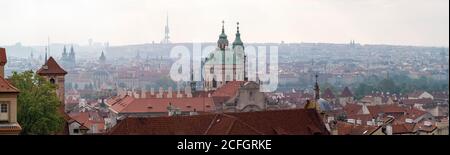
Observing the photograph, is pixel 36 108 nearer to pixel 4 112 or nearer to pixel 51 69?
pixel 4 112

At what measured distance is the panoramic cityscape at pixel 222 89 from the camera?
49.7 feet

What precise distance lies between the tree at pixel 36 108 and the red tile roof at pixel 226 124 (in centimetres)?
213

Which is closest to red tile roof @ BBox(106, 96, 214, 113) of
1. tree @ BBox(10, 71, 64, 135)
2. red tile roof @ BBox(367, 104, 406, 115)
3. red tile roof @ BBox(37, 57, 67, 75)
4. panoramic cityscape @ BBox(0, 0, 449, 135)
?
panoramic cityscape @ BBox(0, 0, 449, 135)

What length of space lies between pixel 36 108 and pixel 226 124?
4.41 meters

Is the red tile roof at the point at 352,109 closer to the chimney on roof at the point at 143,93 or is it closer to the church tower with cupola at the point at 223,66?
the church tower with cupola at the point at 223,66

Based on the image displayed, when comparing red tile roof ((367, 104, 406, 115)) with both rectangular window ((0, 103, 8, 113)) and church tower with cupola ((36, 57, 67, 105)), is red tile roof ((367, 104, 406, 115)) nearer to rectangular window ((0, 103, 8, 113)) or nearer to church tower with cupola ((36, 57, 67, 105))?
church tower with cupola ((36, 57, 67, 105))

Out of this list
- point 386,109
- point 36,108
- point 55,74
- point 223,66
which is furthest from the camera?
point 223,66

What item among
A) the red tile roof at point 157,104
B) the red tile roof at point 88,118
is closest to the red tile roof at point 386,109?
the red tile roof at point 157,104

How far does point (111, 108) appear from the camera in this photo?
33500mm

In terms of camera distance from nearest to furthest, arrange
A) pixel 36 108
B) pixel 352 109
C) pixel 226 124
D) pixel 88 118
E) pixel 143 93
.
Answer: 1. pixel 226 124
2. pixel 36 108
3. pixel 88 118
4. pixel 143 93
5. pixel 352 109

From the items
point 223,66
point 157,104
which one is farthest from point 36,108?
point 223,66

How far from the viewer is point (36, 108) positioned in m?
17.4

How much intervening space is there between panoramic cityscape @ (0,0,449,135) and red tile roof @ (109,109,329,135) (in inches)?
1.4
